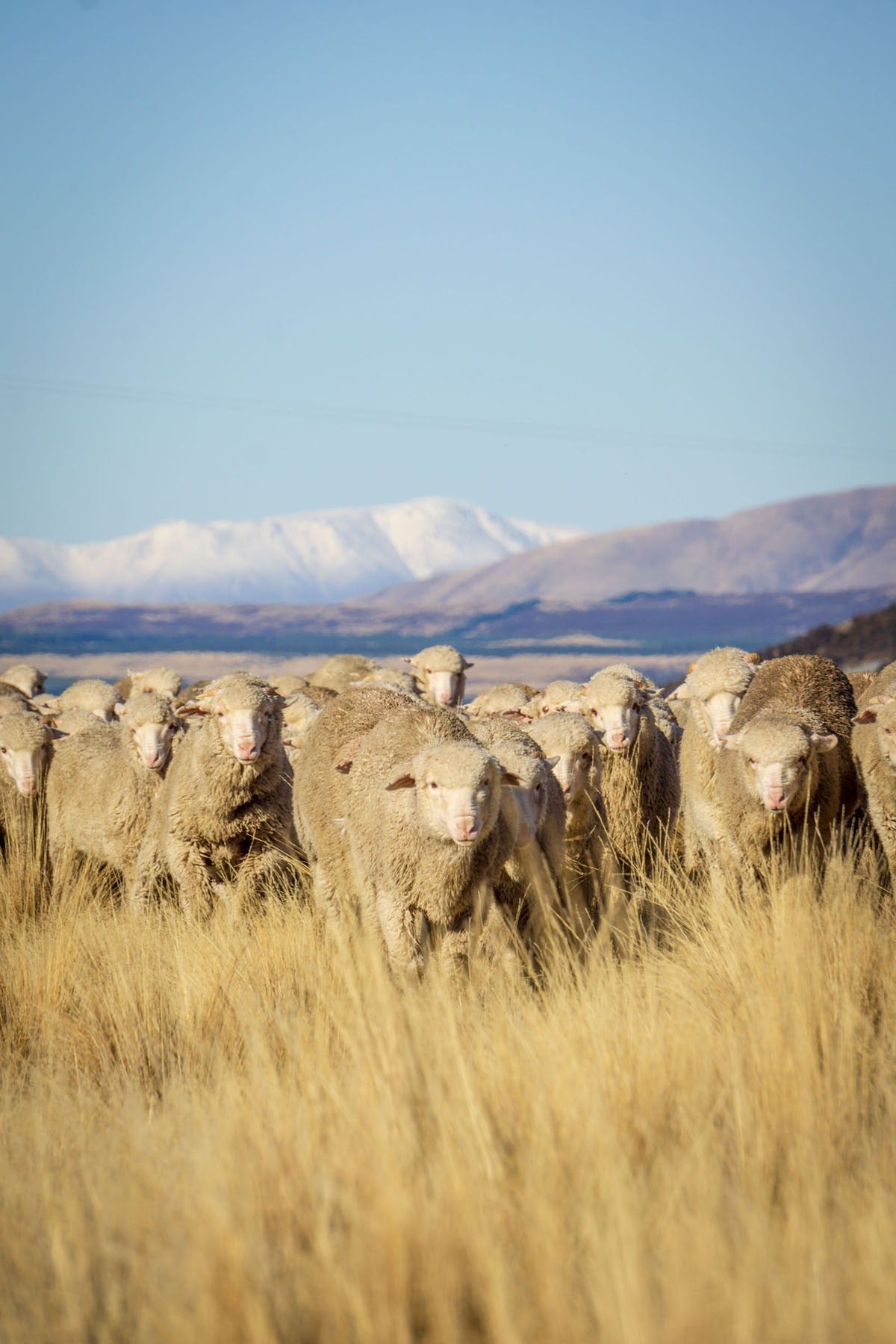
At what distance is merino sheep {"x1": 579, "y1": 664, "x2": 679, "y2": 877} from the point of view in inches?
315

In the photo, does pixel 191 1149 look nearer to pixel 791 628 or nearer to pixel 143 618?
pixel 143 618

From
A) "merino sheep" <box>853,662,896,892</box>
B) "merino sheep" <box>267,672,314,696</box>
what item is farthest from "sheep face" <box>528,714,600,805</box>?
"merino sheep" <box>267,672,314,696</box>

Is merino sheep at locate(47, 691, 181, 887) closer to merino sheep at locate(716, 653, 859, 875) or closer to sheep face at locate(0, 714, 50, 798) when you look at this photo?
sheep face at locate(0, 714, 50, 798)

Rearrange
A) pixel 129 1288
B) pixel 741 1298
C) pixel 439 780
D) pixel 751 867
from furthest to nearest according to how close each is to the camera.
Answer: pixel 751 867 < pixel 439 780 < pixel 129 1288 < pixel 741 1298

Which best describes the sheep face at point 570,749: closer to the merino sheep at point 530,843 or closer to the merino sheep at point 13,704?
the merino sheep at point 530,843

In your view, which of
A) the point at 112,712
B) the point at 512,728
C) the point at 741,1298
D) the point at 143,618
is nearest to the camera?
the point at 741,1298

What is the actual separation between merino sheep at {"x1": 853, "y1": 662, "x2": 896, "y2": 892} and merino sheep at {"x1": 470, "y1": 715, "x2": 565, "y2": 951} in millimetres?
1625

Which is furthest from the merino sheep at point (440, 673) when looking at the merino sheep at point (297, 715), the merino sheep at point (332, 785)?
the merino sheep at point (332, 785)

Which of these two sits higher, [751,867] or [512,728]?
[512,728]

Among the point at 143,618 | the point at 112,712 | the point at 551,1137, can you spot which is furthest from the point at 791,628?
the point at 551,1137

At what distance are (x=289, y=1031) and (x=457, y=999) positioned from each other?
0.68 metres

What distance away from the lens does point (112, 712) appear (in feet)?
40.7

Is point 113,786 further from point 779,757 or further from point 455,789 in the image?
point 779,757

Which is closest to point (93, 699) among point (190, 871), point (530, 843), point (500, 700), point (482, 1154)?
point (500, 700)
